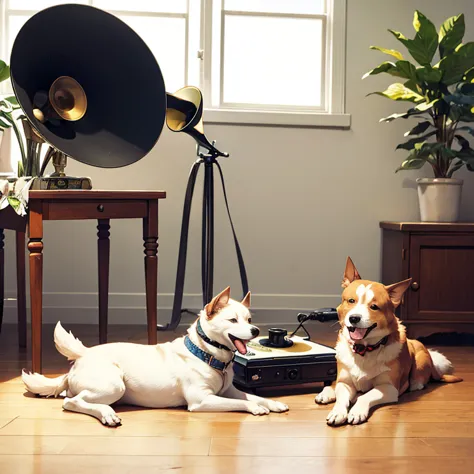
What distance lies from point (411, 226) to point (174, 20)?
1.59 metres

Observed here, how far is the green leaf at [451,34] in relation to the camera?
9.79ft

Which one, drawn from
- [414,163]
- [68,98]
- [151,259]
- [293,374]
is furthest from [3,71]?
[414,163]

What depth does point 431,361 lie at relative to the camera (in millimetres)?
2229

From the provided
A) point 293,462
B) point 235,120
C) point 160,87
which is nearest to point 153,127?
point 160,87

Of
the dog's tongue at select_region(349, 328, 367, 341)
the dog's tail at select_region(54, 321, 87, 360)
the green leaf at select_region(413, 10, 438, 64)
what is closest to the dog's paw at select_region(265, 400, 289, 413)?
the dog's tongue at select_region(349, 328, 367, 341)

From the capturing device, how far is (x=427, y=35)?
9.84ft

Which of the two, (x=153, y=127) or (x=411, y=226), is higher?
(x=153, y=127)

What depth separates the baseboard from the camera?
10.9 ft

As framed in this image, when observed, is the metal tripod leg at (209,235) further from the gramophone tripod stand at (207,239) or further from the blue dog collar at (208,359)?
the blue dog collar at (208,359)

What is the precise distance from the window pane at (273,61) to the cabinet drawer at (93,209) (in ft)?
4.28

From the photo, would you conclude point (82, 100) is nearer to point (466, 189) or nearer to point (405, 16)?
point (405, 16)

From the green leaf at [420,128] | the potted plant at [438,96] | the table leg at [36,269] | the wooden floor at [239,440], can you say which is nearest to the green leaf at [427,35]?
the potted plant at [438,96]

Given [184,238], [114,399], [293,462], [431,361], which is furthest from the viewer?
[184,238]

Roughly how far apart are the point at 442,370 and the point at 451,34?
1.55m
